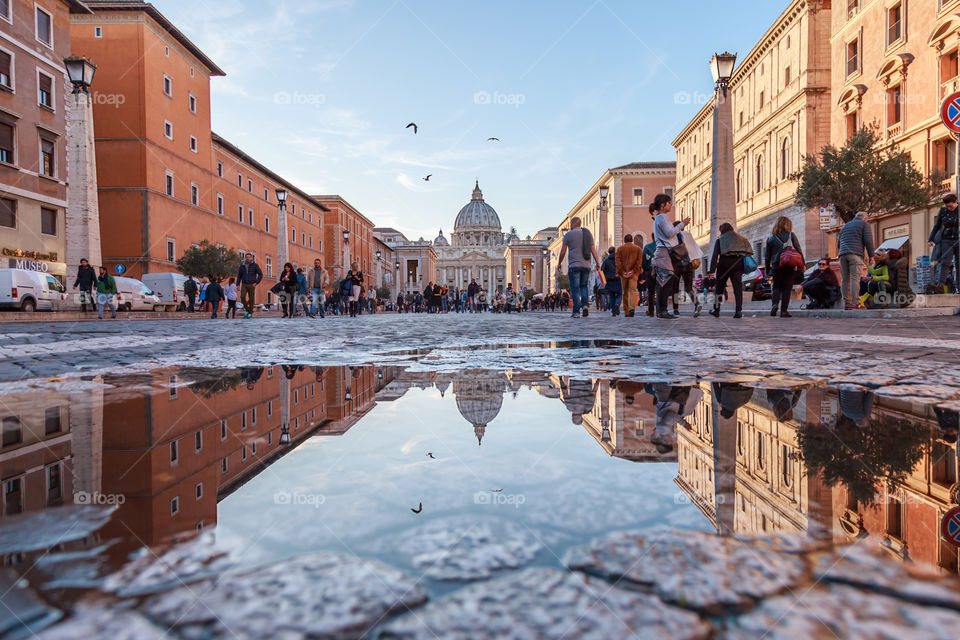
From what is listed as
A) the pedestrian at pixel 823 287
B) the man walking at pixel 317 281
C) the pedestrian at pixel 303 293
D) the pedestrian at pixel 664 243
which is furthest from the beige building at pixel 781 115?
the pedestrian at pixel 303 293

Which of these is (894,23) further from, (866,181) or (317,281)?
(317,281)

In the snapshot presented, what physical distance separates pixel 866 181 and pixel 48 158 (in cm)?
2752

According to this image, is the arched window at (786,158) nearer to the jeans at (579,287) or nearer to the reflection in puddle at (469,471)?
the jeans at (579,287)

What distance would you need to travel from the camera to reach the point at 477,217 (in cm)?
13762

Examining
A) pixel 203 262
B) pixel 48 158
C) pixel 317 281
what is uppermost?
pixel 48 158

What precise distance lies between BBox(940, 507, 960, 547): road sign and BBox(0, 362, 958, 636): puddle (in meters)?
0.01

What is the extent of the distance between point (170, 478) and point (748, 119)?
35.8m

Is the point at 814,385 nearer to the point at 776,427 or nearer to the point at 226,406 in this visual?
the point at 776,427

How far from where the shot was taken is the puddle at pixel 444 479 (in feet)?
2.30

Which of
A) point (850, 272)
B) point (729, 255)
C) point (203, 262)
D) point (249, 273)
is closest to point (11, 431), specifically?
point (729, 255)

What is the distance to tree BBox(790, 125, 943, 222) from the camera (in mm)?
17156

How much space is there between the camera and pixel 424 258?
4601 inches

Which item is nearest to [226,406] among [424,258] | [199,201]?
[199,201]

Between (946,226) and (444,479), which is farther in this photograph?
(946,226)
